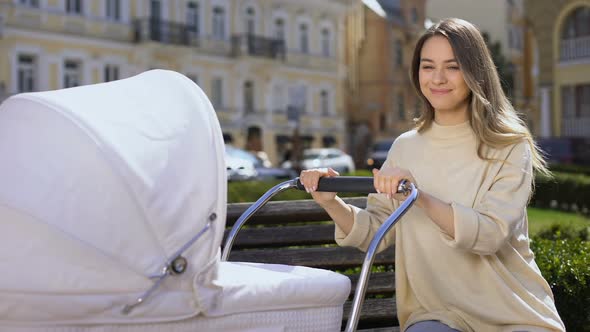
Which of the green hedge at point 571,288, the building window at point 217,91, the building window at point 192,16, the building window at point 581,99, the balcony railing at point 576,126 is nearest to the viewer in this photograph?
the green hedge at point 571,288

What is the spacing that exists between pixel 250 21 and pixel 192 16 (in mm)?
3723

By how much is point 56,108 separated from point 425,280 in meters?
1.39

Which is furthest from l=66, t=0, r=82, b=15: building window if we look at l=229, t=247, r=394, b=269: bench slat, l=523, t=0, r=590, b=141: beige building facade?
l=229, t=247, r=394, b=269: bench slat

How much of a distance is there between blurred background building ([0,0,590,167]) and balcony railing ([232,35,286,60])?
0.16 ft

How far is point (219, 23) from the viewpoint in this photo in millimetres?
42438

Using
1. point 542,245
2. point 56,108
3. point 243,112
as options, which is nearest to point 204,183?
point 56,108

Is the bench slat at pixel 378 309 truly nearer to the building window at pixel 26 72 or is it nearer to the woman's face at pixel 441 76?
the woman's face at pixel 441 76

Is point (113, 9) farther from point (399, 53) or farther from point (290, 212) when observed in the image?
point (290, 212)

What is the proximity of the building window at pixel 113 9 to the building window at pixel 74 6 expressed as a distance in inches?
49.4

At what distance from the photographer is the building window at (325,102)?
4922 centimetres

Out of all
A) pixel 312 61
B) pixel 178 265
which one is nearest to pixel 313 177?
pixel 178 265

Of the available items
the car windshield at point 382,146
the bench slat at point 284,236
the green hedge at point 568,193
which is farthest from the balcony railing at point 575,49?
the bench slat at point 284,236

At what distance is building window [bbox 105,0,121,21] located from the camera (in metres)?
37.3

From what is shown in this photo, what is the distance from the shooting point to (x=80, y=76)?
3597 centimetres
